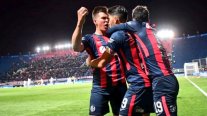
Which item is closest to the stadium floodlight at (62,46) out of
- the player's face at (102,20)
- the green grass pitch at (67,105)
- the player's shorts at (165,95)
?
the green grass pitch at (67,105)

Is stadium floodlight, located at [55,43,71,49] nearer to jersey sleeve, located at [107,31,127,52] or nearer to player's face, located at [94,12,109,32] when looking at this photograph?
player's face, located at [94,12,109,32]

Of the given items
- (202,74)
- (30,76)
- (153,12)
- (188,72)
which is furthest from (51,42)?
(202,74)

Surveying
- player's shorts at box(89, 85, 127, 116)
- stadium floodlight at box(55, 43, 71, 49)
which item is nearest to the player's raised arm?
player's shorts at box(89, 85, 127, 116)

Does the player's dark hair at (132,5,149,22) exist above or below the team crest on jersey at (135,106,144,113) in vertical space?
above

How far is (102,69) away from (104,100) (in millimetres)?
514

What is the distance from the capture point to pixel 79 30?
4.38 m

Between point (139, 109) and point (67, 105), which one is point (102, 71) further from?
point (67, 105)

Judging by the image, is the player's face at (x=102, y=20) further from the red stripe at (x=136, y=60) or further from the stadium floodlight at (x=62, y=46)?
the stadium floodlight at (x=62, y=46)

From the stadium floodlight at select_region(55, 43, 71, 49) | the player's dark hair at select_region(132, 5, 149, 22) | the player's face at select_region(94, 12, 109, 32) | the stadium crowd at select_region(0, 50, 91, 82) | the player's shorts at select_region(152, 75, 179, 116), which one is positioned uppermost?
the stadium floodlight at select_region(55, 43, 71, 49)

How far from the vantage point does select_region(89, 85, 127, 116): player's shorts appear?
4.91 m

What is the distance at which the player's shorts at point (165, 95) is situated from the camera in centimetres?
388

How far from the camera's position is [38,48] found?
241ft

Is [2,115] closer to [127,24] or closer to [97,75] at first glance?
[97,75]

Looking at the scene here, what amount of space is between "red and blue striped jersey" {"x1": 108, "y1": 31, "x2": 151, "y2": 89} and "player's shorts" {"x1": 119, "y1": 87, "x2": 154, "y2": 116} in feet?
0.27
